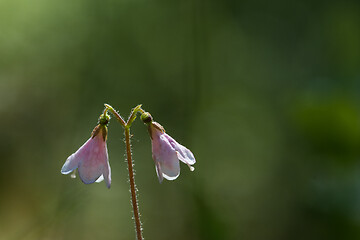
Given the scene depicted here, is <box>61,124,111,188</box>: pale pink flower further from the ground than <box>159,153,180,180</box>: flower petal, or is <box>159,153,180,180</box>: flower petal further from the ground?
<box>61,124,111,188</box>: pale pink flower

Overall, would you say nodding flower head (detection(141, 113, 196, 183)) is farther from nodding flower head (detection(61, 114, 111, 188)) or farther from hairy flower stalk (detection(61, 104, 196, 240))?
nodding flower head (detection(61, 114, 111, 188))

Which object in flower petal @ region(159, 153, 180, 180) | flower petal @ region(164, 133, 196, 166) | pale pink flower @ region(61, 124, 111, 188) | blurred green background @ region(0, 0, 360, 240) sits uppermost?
blurred green background @ region(0, 0, 360, 240)

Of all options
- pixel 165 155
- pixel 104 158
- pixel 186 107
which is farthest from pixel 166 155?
pixel 186 107

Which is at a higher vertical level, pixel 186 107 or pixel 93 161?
pixel 186 107

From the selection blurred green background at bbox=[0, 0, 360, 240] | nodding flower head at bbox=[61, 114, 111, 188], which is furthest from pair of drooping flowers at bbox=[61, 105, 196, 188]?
blurred green background at bbox=[0, 0, 360, 240]

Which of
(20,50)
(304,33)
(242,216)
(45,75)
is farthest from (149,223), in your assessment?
(304,33)

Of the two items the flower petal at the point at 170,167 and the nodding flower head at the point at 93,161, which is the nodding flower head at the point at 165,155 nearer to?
the flower petal at the point at 170,167

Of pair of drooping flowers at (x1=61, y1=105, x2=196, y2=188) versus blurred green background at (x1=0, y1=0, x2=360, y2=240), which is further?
blurred green background at (x1=0, y1=0, x2=360, y2=240)

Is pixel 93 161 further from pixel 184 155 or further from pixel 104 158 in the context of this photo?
pixel 184 155
